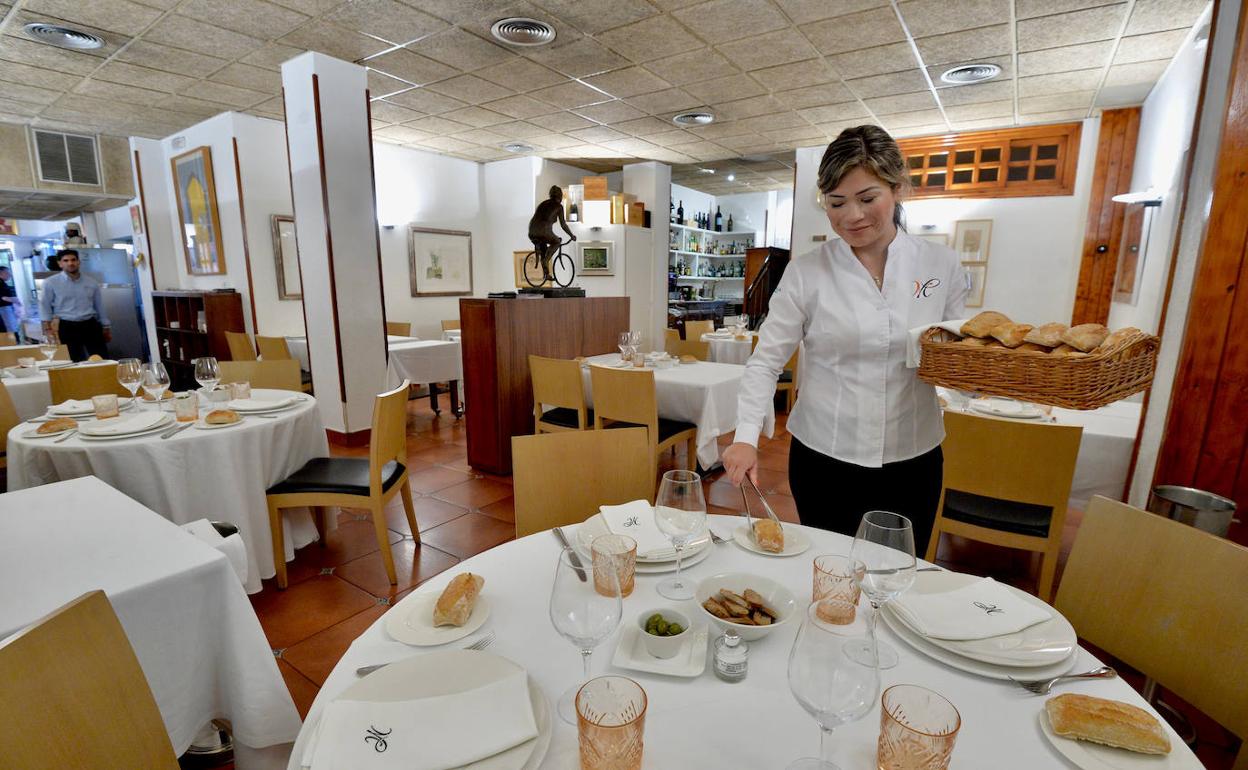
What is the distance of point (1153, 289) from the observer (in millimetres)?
3754

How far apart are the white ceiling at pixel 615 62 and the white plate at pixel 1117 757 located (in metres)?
3.87

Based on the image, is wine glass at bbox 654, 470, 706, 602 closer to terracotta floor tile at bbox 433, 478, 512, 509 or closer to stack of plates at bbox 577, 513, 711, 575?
stack of plates at bbox 577, 513, 711, 575

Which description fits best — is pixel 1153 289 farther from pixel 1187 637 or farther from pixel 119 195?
pixel 119 195

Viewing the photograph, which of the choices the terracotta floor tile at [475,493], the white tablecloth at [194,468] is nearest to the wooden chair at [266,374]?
the white tablecloth at [194,468]

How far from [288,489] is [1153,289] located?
5300 mm

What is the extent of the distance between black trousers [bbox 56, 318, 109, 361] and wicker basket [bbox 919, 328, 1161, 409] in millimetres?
8040

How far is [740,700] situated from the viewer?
0.80 meters

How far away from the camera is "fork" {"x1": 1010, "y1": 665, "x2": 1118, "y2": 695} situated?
819 mm

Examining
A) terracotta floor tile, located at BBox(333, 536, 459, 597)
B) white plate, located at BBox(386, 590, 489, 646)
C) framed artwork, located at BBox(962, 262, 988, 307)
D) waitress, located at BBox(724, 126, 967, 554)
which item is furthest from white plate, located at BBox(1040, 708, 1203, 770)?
framed artwork, located at BBox(962, 262, 988, 307)

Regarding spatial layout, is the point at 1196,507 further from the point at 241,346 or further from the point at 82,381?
the point at 241,346

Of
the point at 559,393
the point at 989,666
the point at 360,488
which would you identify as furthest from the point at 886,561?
the point at 559,393

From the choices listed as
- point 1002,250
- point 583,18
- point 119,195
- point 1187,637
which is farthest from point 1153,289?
point 119,195

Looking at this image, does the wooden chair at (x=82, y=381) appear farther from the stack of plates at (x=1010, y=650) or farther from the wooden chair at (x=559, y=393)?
the stack of plates at (x=1010, y=650)

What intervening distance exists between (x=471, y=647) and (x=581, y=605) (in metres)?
0.25
